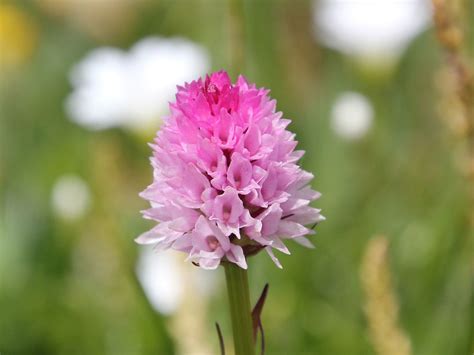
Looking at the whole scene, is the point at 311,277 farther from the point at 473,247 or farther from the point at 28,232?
the point at 28,232

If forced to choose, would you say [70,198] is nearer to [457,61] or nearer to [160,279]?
[160,279]

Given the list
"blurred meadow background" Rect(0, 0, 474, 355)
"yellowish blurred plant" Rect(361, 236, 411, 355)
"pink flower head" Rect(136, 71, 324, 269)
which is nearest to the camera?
"pink flower head" Rect(136, 71, 324, 269)

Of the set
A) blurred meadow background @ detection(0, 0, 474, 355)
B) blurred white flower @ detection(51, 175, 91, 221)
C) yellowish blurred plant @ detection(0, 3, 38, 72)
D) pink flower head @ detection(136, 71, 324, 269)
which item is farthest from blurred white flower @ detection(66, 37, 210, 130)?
pink flower head @ detection(136, 71, 324, 269)

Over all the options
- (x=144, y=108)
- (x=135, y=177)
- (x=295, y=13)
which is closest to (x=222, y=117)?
(x=144, y=108)

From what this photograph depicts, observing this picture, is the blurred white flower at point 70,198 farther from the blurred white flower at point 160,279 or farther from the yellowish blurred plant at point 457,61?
the yellowish blurred plant at point 457,61

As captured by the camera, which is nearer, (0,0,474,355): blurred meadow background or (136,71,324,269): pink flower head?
(136,71,324,269): pink flower head

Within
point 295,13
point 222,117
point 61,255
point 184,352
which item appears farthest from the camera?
point 295,13

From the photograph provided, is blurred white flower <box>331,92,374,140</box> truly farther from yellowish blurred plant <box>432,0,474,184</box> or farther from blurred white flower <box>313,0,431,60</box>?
yellowish blurred plant <box>432,0,474,184</box>

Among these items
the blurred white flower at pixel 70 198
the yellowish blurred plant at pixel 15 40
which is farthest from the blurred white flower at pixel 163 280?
the yellowish blurred plant at pixel 15 40

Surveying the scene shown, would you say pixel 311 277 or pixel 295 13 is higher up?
pixel 295 13
